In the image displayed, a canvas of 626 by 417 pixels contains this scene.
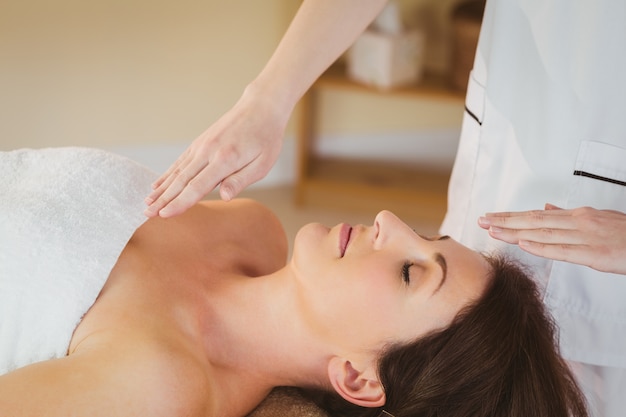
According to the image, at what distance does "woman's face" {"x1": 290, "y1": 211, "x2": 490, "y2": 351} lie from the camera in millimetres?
1430

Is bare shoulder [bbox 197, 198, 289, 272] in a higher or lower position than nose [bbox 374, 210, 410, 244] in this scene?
lower

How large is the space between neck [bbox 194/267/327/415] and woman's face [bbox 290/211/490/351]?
4 cm

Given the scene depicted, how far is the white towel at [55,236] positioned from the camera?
133 centimetres

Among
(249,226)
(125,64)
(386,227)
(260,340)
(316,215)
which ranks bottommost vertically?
(316,215)

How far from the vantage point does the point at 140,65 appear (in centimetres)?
327

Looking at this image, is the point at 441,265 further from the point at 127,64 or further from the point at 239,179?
the point at 127,64

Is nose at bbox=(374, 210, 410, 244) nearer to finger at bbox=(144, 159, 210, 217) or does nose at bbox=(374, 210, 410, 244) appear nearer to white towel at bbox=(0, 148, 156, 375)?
finger at bbox=(144, 159, 210, 217)

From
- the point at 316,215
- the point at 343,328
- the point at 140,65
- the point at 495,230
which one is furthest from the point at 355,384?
the point at 140,65

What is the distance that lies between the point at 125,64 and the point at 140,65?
62 mm

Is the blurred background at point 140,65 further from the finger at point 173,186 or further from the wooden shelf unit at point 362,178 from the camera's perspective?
the finger at point 173,186

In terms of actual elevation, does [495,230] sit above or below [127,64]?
below

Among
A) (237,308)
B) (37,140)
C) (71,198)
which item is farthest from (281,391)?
(37,140)

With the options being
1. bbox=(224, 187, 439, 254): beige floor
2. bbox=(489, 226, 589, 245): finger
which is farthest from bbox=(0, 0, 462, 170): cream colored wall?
bbox=(489, 226, 589, 245): finger

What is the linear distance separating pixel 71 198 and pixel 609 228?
961 millimetres
